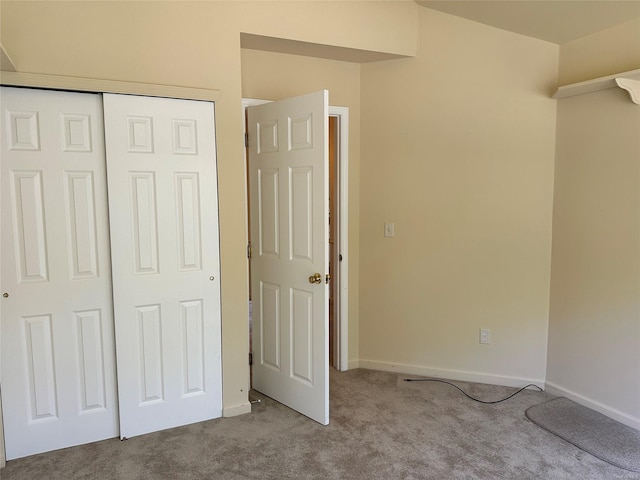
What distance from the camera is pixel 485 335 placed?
11.2 feet

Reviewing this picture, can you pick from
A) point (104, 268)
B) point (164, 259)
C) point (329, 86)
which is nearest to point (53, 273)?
point (104, 268)

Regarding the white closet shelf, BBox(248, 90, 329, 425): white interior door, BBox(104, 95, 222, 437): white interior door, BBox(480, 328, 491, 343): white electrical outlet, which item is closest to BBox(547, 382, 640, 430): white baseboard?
BBox(480, 328, 491, 343): white electrical outlet

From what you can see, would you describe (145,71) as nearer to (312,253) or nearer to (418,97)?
(312,253)

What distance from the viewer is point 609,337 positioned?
288 centimetres

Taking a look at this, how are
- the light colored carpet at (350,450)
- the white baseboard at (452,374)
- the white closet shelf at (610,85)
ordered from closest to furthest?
the light colored carpet at (350,450), the white closet shelf at (610,85), the white baseboard at (452,374)

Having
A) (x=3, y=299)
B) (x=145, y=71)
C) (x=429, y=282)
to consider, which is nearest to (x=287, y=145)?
(x=145, y=71)

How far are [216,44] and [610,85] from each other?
7.98 feet

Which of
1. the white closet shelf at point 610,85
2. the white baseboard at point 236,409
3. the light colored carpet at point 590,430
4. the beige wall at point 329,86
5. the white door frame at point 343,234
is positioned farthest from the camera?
the white door frame at point 343,234

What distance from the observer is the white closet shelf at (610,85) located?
2.57 meters

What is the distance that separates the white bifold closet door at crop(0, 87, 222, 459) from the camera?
2.40m

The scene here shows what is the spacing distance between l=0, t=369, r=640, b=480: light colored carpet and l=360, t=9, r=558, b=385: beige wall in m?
0.57

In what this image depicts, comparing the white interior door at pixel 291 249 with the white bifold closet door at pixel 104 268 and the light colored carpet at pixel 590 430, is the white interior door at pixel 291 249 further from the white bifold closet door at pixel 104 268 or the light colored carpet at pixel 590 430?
the light colored carpet at pixel 590 430

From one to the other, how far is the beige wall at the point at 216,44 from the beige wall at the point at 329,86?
13.9 inches

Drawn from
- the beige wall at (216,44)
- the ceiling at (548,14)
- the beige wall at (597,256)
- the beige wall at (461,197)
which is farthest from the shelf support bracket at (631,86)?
the beige wall at (216,44)
